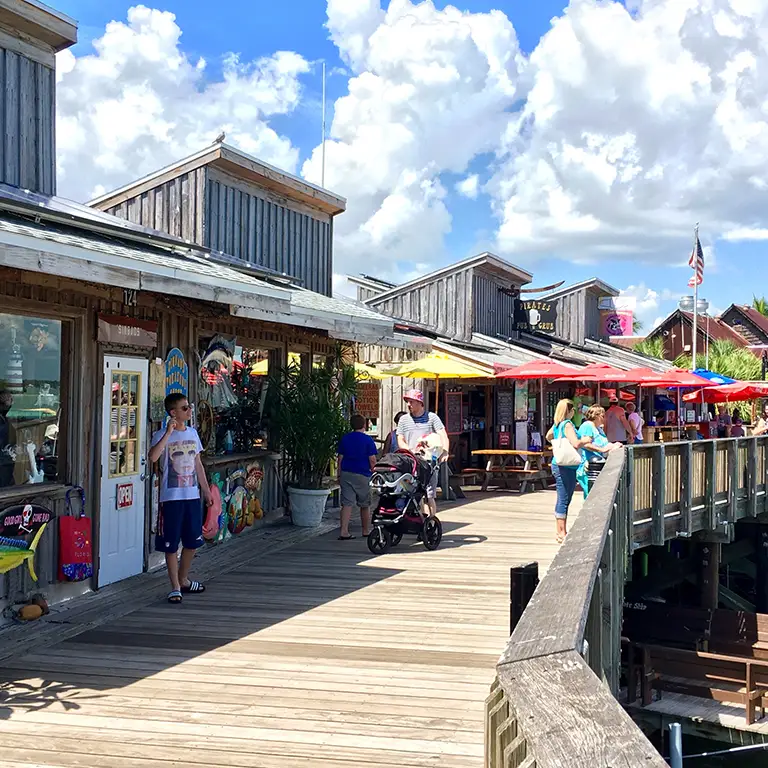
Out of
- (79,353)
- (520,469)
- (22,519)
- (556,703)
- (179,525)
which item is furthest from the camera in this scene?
(520,469)

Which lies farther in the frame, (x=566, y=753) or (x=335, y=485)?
(x=335, y=485)

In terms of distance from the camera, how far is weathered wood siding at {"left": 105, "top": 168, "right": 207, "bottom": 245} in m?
14.0

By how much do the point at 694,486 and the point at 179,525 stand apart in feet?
26.0

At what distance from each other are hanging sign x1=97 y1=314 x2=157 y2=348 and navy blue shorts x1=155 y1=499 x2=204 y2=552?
1.61 meters

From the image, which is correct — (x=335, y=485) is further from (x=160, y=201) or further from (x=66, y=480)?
(x=66, y=480)

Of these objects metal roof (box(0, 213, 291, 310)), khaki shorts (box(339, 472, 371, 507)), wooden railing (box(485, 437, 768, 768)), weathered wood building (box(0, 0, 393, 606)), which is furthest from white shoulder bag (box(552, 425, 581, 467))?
wooden railing (box(485, 437, 768, 768))

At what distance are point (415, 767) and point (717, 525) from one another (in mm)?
10468

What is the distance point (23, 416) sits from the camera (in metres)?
7.61

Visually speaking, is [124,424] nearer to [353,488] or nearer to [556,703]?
[353,488]

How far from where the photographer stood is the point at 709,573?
48.4ft

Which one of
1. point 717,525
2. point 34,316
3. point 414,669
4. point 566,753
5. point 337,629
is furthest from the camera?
point 717,525

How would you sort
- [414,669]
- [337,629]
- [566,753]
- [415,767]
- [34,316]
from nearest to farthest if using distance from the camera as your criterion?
[566,753] → [415,767] → [414,669] → [337,629] → [34,316]

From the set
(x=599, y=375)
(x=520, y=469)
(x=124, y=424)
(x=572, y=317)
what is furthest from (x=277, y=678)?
(x=572, y=317)

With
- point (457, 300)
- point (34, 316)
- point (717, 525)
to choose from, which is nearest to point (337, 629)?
point (34, 316)
